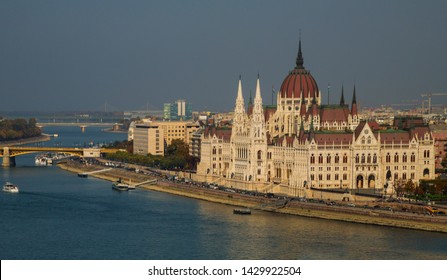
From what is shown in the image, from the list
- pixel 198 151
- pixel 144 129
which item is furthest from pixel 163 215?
pixel 144 129

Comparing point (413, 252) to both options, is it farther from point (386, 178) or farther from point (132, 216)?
point (386, 178)

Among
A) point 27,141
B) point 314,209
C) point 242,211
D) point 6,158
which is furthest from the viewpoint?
point 27,141

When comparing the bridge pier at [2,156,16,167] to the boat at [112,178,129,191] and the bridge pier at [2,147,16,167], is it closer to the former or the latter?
the bridge pier at [2,147,16,167]

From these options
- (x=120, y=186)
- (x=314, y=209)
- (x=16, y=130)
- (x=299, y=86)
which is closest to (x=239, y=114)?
(x=299, y=86)

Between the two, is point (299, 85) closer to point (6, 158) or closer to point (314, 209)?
point (314, 209)

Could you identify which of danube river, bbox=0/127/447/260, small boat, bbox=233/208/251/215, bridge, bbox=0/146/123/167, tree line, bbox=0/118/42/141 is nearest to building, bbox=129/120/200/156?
bridge, bbox=0/146/123/167

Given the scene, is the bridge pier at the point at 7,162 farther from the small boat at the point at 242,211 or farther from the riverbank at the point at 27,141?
the small boat at the point at 242,211
